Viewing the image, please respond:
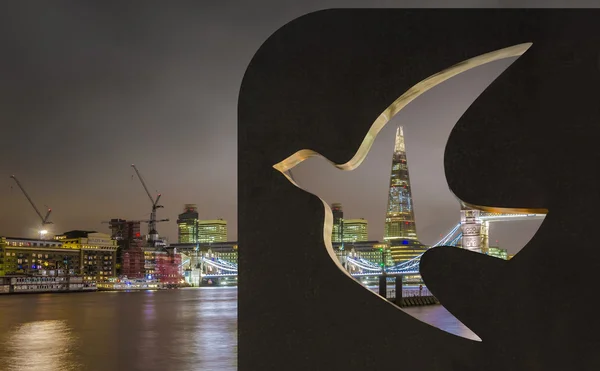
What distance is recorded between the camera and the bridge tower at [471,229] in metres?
81.6

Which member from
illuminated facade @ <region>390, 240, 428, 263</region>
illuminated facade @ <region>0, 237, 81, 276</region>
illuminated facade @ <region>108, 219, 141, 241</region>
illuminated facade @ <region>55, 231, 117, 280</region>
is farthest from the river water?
illuminated facade @ <region>108, 219, 141, 241</region>

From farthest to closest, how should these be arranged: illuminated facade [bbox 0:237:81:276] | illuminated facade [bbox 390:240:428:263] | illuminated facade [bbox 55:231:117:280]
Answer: illuminated facade [bbox 55:231:117:280] < illuminated facade [bbox 390:240:428:263] < illuminated facade [bbox 0:237:81:276]

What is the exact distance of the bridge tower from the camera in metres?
81.6

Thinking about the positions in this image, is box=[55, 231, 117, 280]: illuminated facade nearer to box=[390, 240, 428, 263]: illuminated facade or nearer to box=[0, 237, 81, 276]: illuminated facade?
box=[0, 237, 81, 276]: illuminated facade

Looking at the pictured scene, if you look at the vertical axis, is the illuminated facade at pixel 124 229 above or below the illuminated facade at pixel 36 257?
above

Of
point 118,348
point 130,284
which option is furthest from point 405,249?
point 118,348

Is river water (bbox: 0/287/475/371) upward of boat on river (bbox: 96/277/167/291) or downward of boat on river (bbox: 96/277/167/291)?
upward

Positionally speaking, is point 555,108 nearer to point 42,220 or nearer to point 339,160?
point 339,160

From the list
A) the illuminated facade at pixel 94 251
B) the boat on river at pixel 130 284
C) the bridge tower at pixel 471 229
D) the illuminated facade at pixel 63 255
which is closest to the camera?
the bridge tower at pixel 471 229

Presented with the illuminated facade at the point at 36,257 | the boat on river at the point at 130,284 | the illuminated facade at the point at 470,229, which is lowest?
the boat on river at the point at 130,284

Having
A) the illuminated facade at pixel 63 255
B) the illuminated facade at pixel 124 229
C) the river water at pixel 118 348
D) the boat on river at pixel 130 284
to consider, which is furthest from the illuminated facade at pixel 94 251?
the river water at pixel 118 348

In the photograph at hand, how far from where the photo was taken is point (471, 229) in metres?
82.8

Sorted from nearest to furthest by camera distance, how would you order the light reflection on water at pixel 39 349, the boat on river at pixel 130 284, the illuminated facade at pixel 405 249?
1. the light reflection on water at pixel 39 349
2. the illuminated facade at pixel 405 249
3. the boat on river at pixel 130 284

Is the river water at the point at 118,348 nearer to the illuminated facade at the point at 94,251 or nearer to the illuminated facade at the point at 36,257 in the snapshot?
the illuminated facade at the point at 36,257
